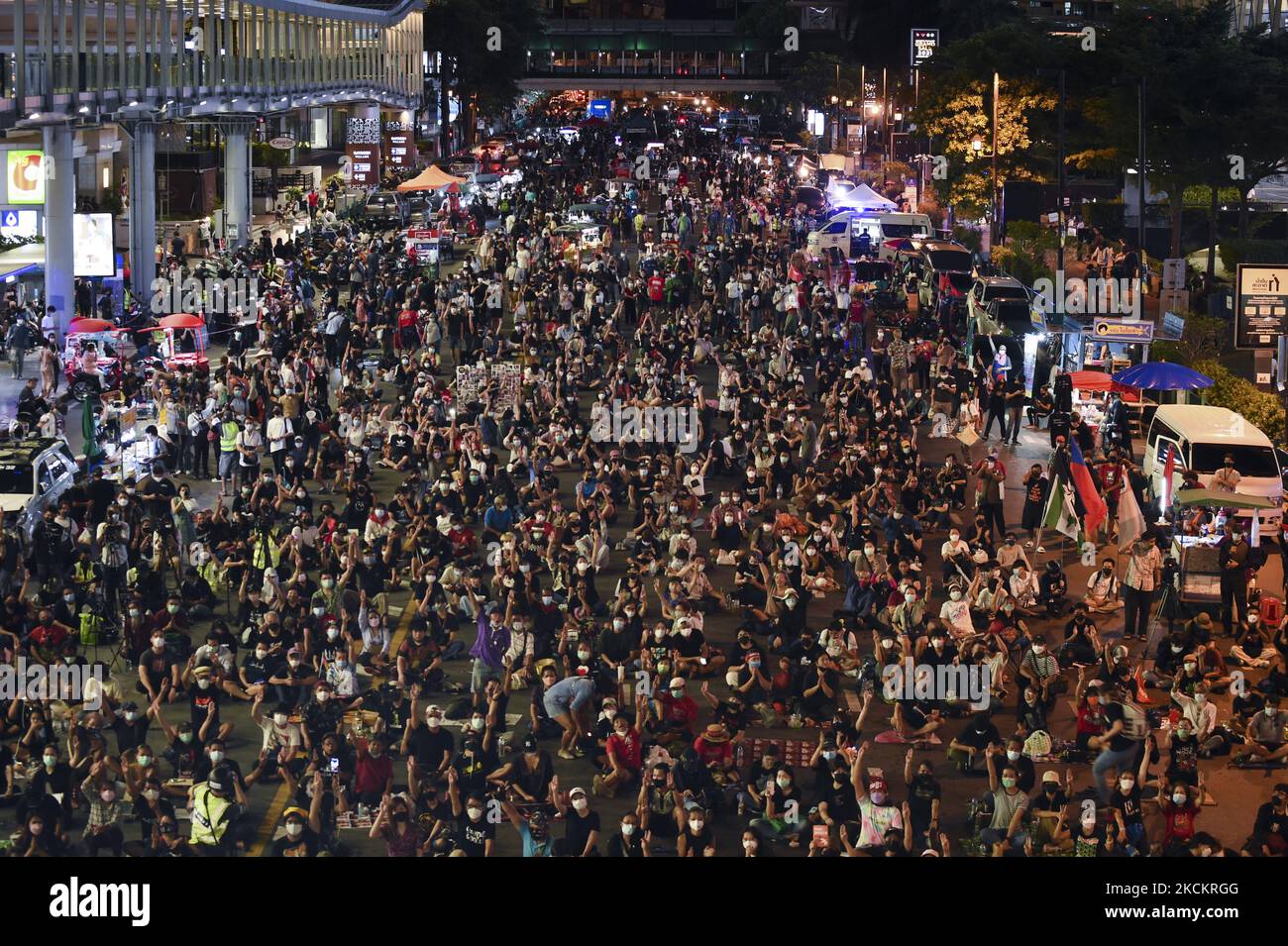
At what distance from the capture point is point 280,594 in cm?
1938

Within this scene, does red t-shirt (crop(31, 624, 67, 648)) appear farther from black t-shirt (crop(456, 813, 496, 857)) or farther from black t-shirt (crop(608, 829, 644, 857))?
black t-shirt (crop(608, 829, 644, 857))

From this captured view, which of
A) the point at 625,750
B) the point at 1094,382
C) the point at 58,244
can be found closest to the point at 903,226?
the point at 58,244

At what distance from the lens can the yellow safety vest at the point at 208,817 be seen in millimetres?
14812

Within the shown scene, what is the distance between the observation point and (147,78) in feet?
170

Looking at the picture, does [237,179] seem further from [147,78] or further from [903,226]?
[903,226]

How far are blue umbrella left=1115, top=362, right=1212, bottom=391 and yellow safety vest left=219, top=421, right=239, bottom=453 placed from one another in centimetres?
1320

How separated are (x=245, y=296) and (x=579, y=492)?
739 inches

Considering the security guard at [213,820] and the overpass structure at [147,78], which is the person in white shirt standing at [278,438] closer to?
the security guard at [213,820]

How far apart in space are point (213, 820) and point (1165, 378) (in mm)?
18320

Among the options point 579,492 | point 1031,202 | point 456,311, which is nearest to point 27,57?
point 456,311

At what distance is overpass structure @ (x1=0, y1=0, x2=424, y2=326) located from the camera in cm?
4138

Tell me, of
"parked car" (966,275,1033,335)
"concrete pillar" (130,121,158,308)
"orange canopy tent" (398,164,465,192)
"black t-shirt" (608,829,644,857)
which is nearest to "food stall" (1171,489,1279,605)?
"black t-shirt" (608,829,644,857)

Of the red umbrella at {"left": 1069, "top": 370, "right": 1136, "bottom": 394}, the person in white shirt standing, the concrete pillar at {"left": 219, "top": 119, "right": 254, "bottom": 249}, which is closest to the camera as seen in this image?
the person in white shirt standing

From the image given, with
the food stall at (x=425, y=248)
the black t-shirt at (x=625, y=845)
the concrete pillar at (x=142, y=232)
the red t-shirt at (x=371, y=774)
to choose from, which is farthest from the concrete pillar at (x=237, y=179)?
the black t-shirt at (x=625, y=845)
